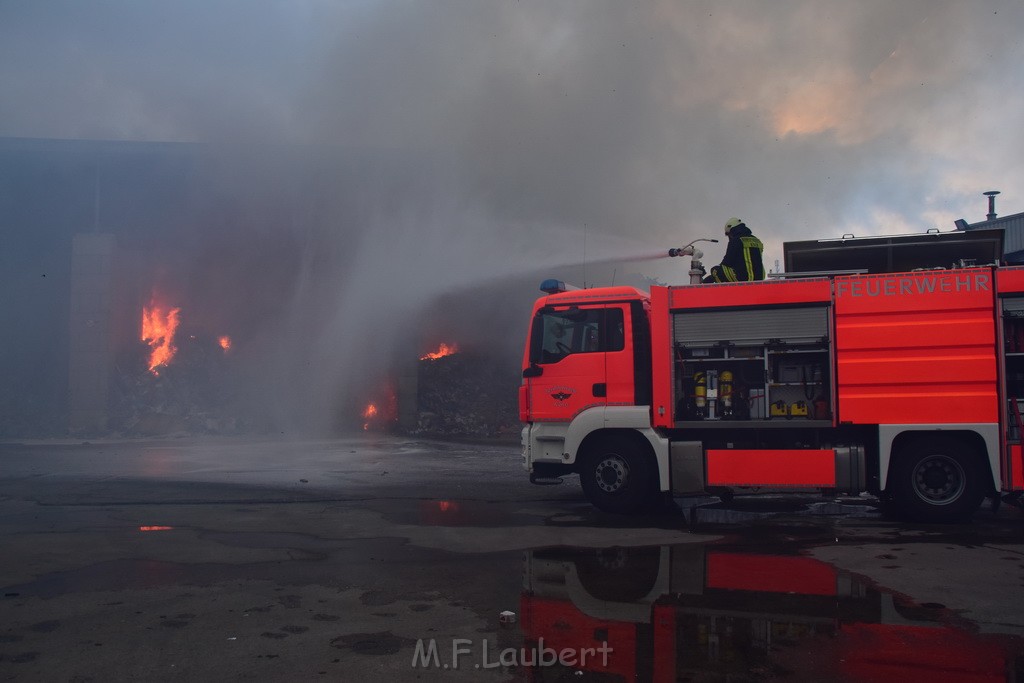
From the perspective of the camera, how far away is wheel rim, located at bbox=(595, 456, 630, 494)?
28.8 feet

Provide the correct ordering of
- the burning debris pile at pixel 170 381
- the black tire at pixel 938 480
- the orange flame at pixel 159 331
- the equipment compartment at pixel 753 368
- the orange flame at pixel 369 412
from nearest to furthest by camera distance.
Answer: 1. the black tire at pixel 938 480
2. the equipment compartment at pixel 753 368
3. the burning debris pile at pixel 170 381
4. the orange flame at pixel 369 412
5. the orange flame at pixel 159 331

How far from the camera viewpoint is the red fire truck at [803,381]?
313 inches

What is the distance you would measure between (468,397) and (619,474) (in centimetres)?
1658

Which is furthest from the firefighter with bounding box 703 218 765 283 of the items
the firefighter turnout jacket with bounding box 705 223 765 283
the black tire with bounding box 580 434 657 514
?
the black tire with bounding box 580 434 657 514

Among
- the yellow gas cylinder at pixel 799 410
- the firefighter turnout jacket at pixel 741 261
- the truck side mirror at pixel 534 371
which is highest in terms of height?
the firefighter turnout jacket at pixel 741 261

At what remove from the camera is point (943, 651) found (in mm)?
4184

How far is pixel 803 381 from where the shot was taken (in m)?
8.55

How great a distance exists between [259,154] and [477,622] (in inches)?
878

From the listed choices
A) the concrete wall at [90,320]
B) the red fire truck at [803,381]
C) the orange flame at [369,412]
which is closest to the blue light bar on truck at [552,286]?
the red fire truck at [803,381]

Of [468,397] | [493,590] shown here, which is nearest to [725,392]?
[493,590]

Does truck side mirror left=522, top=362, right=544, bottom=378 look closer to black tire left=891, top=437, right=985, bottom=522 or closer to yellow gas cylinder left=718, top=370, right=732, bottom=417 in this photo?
yellow gas cylinder left=718, top=370, right=732, bottom=417

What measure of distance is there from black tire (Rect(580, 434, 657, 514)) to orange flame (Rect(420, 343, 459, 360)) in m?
17.4

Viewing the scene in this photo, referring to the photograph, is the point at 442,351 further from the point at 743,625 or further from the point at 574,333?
the point at 743,625

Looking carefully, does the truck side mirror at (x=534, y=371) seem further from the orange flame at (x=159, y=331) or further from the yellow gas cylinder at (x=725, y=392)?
the orange flame at (x=159, y=331)
